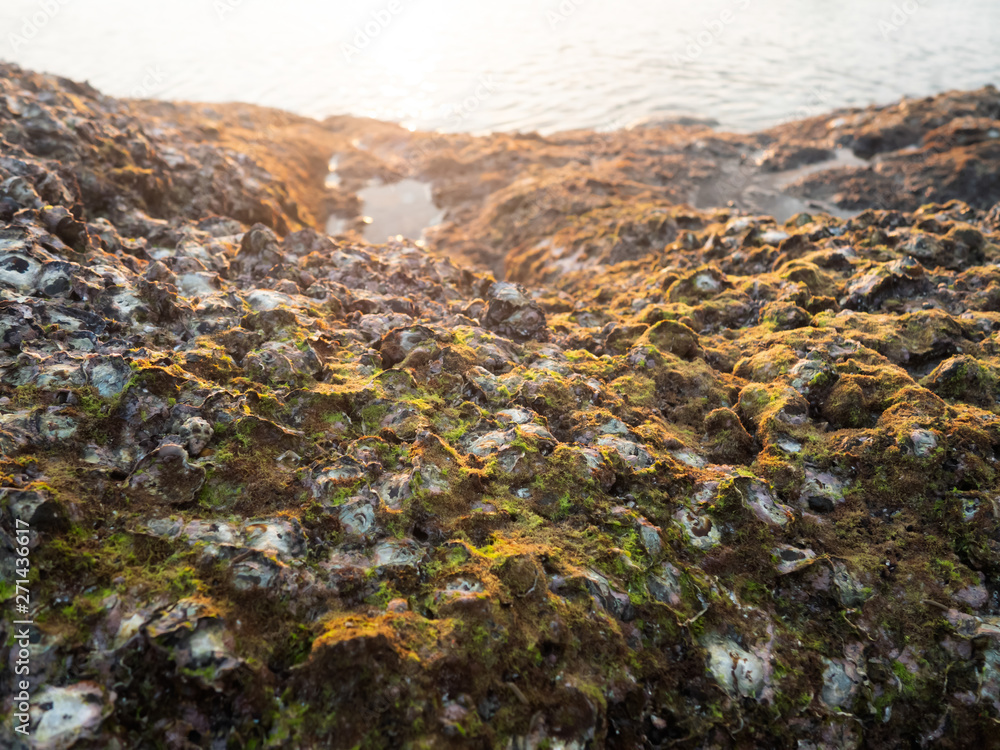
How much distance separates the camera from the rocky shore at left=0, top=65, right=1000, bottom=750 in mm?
4680

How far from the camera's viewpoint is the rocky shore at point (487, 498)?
468cm

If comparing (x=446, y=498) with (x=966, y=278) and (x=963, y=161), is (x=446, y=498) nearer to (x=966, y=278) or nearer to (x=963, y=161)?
(x=966, y=278)

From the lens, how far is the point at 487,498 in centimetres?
647

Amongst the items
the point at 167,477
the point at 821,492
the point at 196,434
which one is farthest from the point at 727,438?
the point at 167,477

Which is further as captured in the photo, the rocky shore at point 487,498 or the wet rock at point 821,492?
the wet rock at point 821,492

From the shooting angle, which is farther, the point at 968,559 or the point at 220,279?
the point at 220,279

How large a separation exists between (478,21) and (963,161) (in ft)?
150

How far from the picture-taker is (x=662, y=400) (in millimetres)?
8555

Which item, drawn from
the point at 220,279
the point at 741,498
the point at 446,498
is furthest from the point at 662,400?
the point at 220,279
